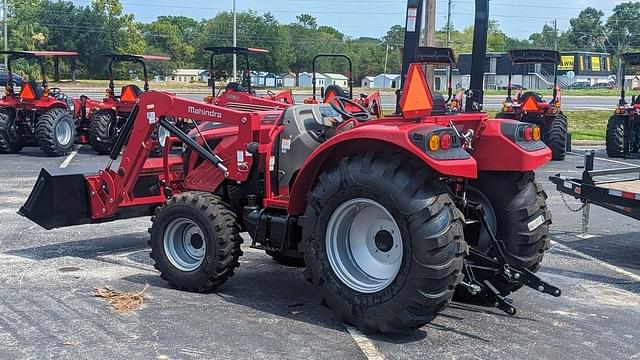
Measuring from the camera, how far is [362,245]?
556 centimetres

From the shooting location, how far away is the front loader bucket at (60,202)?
746 centimetres

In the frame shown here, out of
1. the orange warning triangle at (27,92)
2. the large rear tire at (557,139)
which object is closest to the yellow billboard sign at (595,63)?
the large rear tire at (557,139)

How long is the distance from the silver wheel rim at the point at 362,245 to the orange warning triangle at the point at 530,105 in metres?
12.8

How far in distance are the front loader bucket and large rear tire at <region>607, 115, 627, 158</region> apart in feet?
44.5

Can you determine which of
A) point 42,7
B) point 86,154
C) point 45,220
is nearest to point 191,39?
point 42,7

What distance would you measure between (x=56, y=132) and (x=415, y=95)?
13242mm

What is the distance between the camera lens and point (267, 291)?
256 inches

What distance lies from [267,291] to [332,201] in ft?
4.76

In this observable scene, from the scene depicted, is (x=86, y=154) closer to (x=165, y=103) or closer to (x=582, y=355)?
(x=165, y=103)

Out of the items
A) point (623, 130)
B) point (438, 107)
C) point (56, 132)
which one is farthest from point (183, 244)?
point (623, 130)

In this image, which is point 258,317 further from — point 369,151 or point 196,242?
point 369,151

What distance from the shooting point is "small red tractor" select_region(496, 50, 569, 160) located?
16172 mm

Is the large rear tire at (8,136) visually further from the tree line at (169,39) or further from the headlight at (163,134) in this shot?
the tree line at (169,39)

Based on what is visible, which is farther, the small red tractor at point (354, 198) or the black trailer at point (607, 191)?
the black trailer at point (607, 191)
